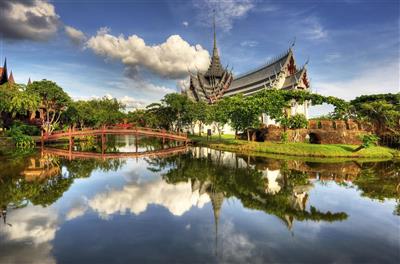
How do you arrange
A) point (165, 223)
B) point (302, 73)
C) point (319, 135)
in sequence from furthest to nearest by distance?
point (302, 73) < point (319, 135) < point (165, 223)

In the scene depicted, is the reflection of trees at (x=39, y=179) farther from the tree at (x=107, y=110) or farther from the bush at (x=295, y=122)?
the tree at (x=107, y=110)

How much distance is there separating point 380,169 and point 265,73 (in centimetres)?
4220

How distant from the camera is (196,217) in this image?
11023 mm

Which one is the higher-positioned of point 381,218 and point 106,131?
point 106,131

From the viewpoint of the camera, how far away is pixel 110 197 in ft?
44.1

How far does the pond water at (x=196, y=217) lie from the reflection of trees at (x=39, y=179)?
52 millimetres

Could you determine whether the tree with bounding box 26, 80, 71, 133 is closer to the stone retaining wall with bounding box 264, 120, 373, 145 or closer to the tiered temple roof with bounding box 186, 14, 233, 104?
the stone retaining wall with bounding box 264, 120, 373, 145

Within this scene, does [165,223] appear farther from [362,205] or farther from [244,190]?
[362,205]

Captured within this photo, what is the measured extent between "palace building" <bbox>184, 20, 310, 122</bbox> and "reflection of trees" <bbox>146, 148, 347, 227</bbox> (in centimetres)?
2997

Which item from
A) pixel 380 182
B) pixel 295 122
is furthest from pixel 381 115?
pixel 380 182

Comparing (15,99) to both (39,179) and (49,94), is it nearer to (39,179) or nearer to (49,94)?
(49,94)

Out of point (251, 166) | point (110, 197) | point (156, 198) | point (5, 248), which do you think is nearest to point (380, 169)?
point (251, 166)

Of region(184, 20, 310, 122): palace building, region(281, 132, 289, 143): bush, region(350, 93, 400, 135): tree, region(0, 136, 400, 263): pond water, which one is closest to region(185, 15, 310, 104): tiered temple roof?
region(184, 20, 310, 122): palace building

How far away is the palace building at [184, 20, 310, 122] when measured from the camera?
5341 cm
